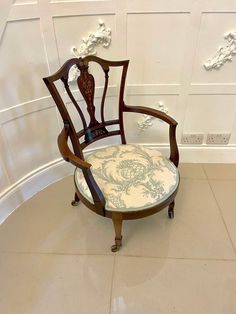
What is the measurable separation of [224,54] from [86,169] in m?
1.17

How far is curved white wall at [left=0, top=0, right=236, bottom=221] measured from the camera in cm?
136

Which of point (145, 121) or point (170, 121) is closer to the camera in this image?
point (170, 121)

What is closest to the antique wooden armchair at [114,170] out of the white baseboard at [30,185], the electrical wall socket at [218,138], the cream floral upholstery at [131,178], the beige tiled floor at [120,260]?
the cream floral upholstery at [131,178]

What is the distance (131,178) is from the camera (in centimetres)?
130

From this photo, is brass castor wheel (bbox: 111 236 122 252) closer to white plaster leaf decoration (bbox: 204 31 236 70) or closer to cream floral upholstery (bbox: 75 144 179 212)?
cream floral upholstery (bbox: 75 144 179 212)

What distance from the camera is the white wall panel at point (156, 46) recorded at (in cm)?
146

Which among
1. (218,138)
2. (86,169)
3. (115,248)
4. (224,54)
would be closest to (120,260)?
(115,248)

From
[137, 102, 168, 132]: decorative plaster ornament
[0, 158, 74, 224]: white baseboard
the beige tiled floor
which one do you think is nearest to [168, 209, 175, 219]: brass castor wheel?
the beige tiled floor

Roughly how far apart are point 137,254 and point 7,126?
3.50 ft

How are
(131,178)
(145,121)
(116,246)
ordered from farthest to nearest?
1. (145,121)
2. (116,246)
3. (131,178)

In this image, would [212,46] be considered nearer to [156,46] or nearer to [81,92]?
[156,46]

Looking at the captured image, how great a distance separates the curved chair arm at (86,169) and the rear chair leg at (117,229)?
2.7 inches

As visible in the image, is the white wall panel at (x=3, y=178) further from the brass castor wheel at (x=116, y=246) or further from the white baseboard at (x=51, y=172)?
the brass castor wheel at (x=116, y=246)

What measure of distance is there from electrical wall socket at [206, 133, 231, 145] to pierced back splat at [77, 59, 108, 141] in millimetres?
914
